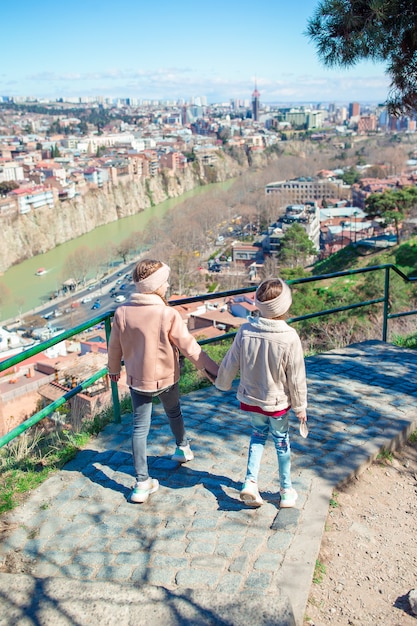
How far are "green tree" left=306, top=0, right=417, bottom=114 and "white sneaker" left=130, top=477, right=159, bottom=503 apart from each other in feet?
11.2

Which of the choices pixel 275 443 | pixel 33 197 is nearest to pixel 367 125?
pixel 33 197

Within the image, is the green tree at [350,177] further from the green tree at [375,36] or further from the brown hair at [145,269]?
the brown hair at [145,269]

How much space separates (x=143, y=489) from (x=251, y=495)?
45 centimetres

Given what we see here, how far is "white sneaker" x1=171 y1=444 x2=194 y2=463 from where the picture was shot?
2559 mm

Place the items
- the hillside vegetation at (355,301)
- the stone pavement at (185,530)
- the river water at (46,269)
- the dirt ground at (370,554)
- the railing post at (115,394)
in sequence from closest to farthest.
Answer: the stone pavement at (185,530) → the dirt ground at (370,554) → the railing post at (115,394) → the hillside vegetation at (355,301) → the river water at (46,269)

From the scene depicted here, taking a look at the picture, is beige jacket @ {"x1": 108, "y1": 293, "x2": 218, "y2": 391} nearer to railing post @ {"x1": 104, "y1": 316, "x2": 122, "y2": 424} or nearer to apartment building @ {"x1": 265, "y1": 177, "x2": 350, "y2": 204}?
railing post @ {"x1": 104, "y1": 316, "x2": 122, "y2": 424}

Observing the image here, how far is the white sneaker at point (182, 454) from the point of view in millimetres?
2559

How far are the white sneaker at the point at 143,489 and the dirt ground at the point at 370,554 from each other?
27.7 inches

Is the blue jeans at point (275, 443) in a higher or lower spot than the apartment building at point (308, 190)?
higher

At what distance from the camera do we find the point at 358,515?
229cm

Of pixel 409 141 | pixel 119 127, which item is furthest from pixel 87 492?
pixel 119 127

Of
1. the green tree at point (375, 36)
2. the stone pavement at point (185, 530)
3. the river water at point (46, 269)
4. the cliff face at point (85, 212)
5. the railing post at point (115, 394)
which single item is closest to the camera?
the stone pavement at point (185, 530)

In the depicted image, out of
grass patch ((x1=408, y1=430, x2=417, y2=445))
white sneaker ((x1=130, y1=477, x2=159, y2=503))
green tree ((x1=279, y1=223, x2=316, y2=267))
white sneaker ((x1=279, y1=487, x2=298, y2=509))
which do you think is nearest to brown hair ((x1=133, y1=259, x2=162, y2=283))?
white sneaker ((x1=130, y1=477, x2=159, y2=503))

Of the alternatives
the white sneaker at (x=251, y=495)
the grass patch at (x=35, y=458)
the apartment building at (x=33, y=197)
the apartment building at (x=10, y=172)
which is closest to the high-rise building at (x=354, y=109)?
the apartment building at (x=10, y=172)
